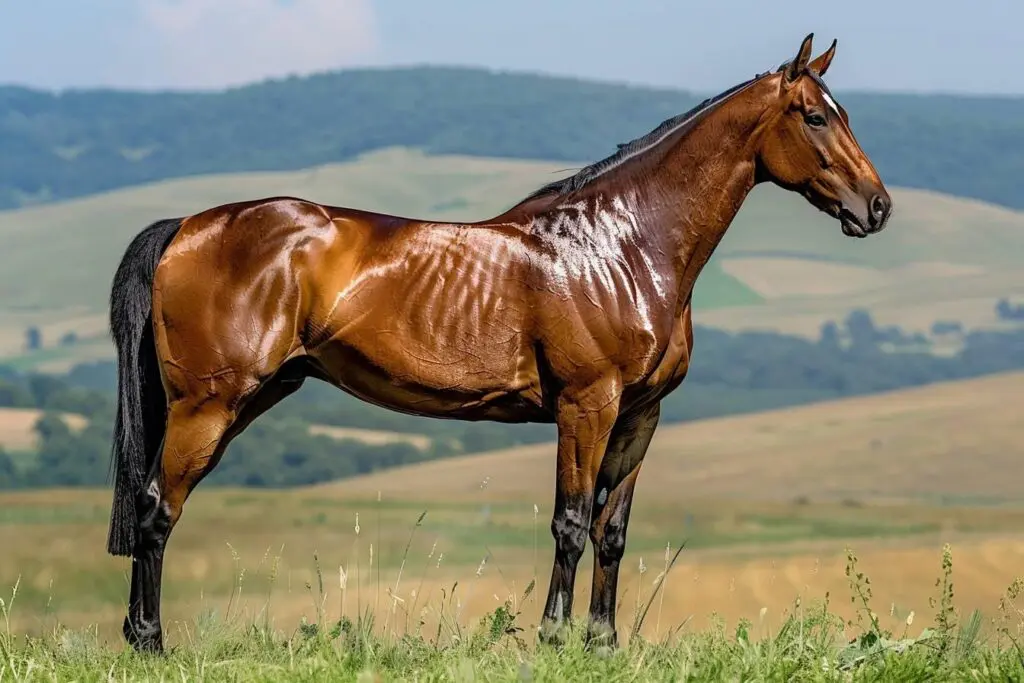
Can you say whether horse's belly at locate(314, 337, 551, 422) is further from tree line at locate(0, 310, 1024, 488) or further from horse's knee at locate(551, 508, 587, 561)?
tree line at locate(0, 310, 1024, 488)

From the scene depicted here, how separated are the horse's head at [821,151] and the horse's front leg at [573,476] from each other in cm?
157

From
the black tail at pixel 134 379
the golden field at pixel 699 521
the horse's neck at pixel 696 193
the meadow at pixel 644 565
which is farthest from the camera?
the golden field at pixel 699 521

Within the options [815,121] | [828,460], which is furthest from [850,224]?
[828,460]

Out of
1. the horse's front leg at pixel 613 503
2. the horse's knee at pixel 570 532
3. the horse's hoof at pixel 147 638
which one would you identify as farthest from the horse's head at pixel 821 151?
the horse's hoof at pixel 147 638

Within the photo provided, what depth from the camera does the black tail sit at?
8.41m

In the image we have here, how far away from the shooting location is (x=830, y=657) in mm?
7445

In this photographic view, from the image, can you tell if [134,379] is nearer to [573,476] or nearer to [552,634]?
[573,476]

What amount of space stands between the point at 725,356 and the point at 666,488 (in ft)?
341

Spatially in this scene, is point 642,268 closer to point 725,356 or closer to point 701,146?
point 701,146

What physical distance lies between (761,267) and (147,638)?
182631 mm

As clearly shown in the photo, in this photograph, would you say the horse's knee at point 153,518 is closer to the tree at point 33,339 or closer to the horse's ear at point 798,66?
the horse's ear at point 798,66

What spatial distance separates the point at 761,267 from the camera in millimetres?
187375

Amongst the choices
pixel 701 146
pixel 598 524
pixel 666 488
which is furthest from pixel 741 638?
pixel 666 488

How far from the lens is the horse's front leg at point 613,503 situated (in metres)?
8.43
